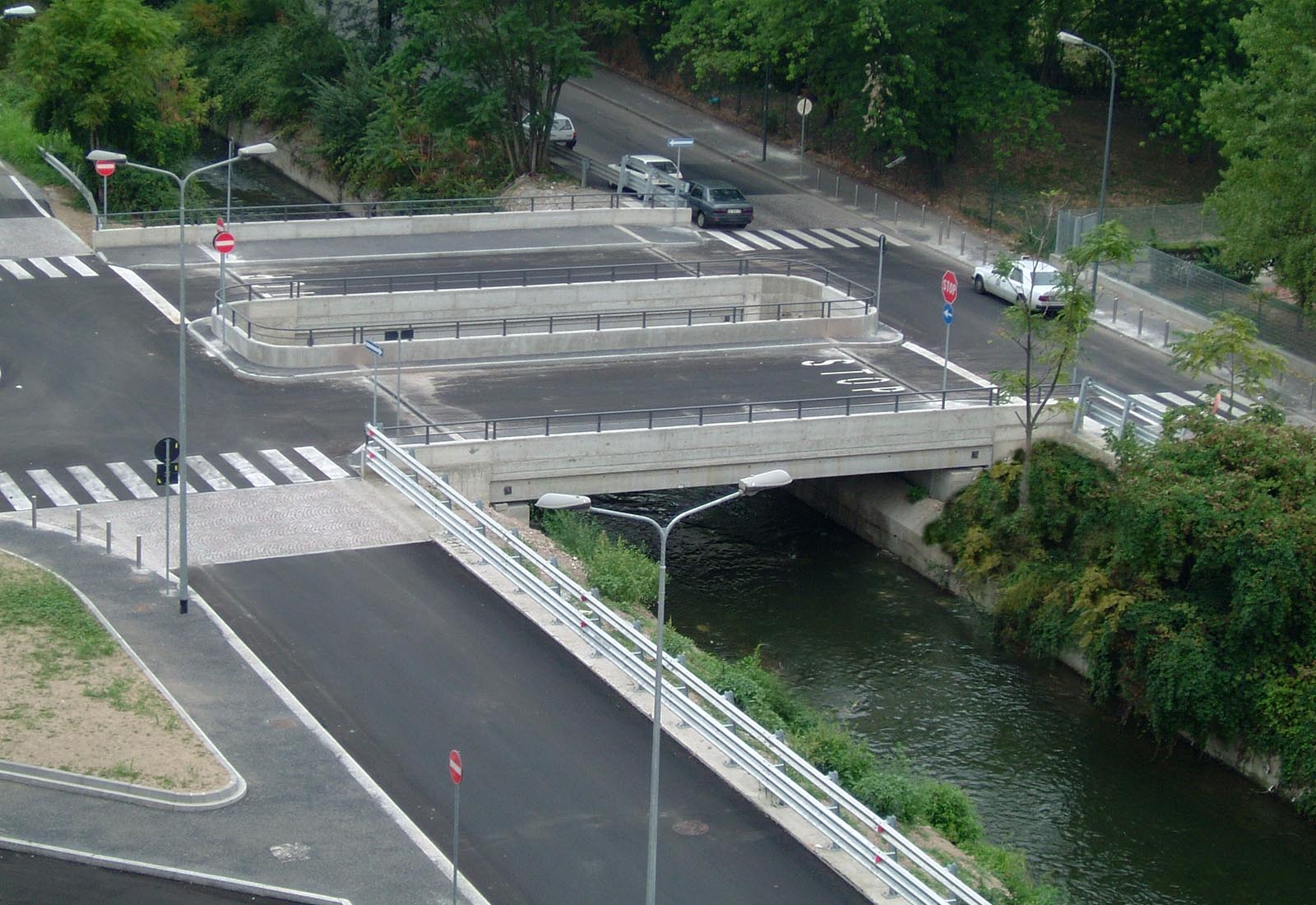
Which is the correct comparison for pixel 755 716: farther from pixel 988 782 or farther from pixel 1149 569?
pixel 1149 569

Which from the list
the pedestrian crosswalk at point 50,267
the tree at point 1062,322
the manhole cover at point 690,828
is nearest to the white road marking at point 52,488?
the pedestrian crosswalk at point 50,267

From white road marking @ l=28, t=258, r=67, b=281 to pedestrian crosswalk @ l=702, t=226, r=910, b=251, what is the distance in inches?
789

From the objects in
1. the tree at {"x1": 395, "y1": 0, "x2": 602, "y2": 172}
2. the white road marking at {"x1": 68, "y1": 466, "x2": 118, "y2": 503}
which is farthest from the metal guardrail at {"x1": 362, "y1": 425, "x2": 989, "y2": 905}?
the tree at {"x1": 395, "y1": 0, "x2": 602, "y2": 172}

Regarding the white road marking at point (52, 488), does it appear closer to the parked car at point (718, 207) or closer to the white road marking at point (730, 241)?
the white road marking at point (730, 241)

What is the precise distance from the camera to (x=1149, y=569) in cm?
3544

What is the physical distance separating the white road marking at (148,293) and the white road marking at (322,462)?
10128 mm

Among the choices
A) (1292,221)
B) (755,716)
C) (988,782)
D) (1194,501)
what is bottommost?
(988,782)

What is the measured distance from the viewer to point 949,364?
46.6m

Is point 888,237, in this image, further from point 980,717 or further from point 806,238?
point 980,717

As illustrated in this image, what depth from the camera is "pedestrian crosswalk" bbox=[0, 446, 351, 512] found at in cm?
3625

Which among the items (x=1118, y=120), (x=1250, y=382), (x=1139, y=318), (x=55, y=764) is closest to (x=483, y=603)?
(x=55, y=764)

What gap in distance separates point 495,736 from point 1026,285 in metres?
28.3

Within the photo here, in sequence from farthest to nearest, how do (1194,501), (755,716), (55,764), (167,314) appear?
1. (167,314)
2. (1194,501)
3. (755,716)
4. (55,764)

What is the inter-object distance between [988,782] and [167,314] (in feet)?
86.1
